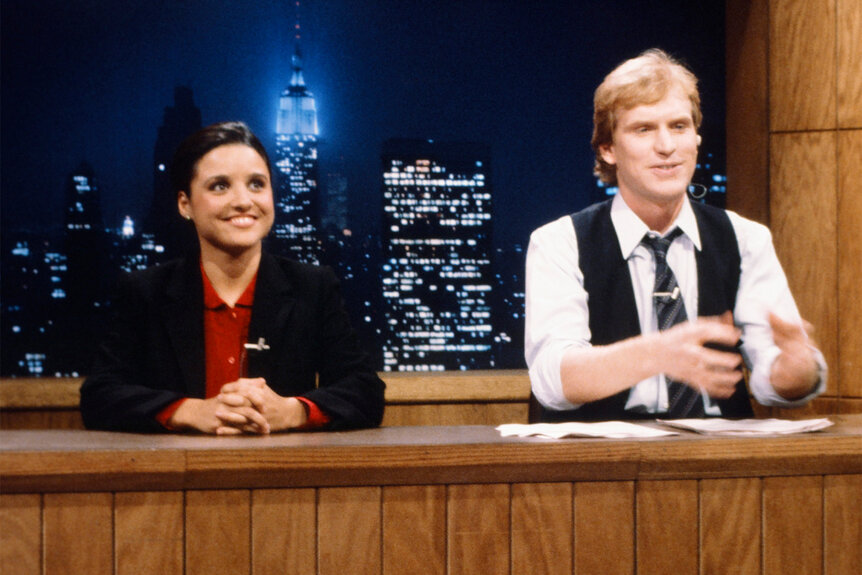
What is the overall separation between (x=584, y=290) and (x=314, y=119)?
155 cm

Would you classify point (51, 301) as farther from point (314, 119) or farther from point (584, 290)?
point (584, 290)

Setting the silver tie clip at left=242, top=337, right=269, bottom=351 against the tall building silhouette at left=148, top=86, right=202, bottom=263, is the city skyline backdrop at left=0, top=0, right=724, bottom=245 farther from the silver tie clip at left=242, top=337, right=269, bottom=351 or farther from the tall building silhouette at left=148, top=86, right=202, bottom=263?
the silver tie clip at left=242, top=337, right=269, bottom=351

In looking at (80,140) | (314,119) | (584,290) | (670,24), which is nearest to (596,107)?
(584,290)

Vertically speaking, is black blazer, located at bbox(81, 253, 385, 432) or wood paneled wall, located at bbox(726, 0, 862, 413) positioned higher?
wood paneled wall, located at bbox(726, 0, 862, 413)

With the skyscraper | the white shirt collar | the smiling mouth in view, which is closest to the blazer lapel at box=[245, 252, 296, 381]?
the smiling mouth

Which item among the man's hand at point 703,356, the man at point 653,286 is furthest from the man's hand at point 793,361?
the man's hand at point 703,356

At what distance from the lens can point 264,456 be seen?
129cm

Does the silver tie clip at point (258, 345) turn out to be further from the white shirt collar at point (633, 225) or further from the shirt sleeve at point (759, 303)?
the shirt sleeve at point (759, 303)

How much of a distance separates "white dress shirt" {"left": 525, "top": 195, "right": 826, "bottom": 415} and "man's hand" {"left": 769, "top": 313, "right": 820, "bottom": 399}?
0.03 meters

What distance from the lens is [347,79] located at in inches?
136

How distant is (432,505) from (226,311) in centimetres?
91

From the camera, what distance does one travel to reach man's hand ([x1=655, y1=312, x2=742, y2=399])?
1.81 metres

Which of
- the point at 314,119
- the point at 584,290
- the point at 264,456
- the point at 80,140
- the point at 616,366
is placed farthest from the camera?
the point at 80,140

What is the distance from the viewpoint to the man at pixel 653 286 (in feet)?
6.17
